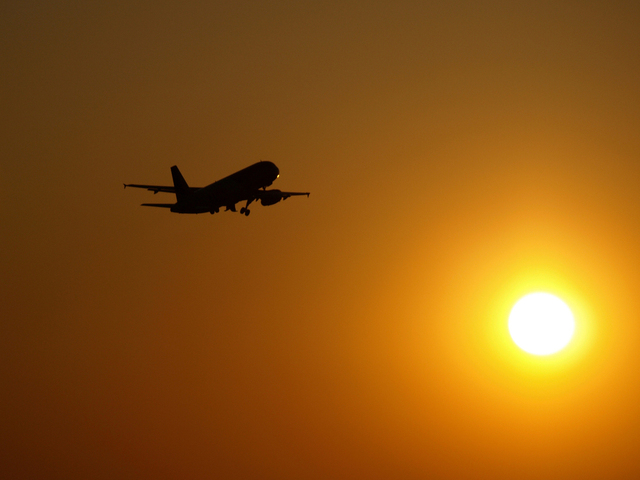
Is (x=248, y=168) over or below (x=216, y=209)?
over

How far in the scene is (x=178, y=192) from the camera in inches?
3949

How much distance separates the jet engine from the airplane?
0.46 ft

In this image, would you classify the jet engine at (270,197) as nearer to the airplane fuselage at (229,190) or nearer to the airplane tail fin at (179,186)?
the airplane fuselage at (229,190)

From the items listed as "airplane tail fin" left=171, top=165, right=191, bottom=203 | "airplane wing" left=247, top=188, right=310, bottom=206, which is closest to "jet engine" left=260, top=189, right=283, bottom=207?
"airplane wing" left=247, top=188, right=310, bottom=206

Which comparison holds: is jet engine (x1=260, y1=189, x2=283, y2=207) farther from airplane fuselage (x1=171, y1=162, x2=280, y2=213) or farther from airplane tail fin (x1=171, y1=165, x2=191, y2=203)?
airplane tail fin (x1=171, y1=165, x2=191, y2=203)

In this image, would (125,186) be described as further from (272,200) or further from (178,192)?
(272,200)

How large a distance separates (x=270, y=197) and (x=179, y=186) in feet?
38.3

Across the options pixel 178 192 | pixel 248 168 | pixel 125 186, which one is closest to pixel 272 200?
pixel 248 168

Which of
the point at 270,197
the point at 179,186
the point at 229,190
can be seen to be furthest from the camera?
the point at 270,197

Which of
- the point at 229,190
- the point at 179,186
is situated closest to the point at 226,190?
the point at 229,190

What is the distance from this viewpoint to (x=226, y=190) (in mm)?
98625

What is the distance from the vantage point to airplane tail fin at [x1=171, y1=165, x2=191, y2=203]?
10000 cm

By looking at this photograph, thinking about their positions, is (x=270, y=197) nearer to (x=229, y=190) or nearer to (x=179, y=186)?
(x=229, y=190)

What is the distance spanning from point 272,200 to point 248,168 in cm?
581
